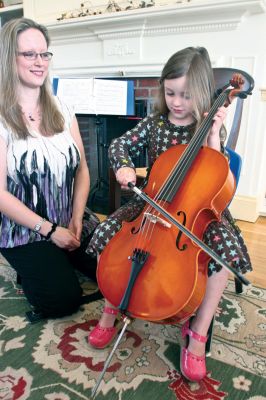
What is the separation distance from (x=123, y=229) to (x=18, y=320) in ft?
1.91

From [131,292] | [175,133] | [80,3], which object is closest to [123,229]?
[131,292]

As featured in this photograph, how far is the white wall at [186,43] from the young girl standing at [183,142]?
1020mm

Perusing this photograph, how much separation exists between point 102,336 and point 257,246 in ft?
3.78

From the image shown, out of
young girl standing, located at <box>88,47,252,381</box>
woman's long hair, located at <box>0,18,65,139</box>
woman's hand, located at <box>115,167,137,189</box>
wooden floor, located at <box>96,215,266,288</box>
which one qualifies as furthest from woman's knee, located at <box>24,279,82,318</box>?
wooden floor, located at <box>96,215,266,288</box>

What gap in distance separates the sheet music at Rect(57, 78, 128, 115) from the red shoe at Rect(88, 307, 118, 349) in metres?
1.35

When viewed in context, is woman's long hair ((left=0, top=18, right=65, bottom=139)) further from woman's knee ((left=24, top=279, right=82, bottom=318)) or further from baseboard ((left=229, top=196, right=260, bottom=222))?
baseboard ((left=229, top=196, right=260, bottom=222))

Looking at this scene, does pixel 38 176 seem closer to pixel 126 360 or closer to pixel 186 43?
pixel 126 360

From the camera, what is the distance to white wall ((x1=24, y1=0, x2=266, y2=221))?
6.27 ft

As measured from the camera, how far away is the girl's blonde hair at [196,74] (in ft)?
3.37

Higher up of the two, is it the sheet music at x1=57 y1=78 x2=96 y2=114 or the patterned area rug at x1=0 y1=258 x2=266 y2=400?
the sheet music at x1=57 y1=78 x2=96 y2=114

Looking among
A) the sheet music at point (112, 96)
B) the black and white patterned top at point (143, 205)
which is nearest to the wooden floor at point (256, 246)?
the black and white patterned top at point (143, 205)

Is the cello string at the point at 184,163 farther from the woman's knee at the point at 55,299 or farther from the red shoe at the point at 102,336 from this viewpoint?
the woman's knee at the point at 55,299

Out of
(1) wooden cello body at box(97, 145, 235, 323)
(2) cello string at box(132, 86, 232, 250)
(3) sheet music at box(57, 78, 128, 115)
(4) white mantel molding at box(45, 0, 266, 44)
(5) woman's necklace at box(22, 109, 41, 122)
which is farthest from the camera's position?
(3) sheet music at box(57, 78, 128, 115)

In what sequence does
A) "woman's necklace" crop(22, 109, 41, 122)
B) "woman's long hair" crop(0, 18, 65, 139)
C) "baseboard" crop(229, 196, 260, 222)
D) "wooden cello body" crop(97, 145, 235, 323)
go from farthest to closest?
1. "baseboard" crop(229, 196, 260, 222)
2. "woman's necklace" crop(22, 109, 41, 122)
3. "woman's long hair" crop(0, 18, 65, 139)
4. "wooden cello body" crop(97, 145, 235, 323)
